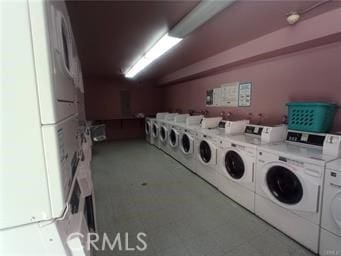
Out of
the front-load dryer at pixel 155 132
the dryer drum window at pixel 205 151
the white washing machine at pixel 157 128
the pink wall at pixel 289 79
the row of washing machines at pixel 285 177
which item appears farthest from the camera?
the front-load dryer at pixel 155 132

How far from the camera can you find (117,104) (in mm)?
6871

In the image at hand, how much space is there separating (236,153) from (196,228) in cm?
104

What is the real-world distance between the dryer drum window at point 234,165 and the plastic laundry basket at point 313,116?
77 centimetres

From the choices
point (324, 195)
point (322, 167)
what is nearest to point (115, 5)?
point (322, 167)

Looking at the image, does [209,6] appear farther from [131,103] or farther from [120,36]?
[131,103]

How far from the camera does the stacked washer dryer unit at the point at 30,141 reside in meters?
0.60

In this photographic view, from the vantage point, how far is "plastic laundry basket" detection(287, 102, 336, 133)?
6.57ft

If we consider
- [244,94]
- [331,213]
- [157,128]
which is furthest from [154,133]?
[331,213]

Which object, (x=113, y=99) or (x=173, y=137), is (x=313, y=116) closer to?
(x=173, y=137)

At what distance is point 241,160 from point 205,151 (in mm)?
891

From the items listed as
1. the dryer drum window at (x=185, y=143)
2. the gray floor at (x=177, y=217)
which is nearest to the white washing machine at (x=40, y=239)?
the gray floor at (x=177, y=217)

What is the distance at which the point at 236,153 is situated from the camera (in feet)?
8.04

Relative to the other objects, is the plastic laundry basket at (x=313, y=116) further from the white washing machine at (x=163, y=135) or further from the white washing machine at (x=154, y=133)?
the white washing machine at (x=154, y=133)

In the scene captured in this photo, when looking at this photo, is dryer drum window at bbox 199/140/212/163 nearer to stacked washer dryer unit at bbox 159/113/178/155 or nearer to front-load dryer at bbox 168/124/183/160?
front-load dryer at bbox 168/124/183/160
